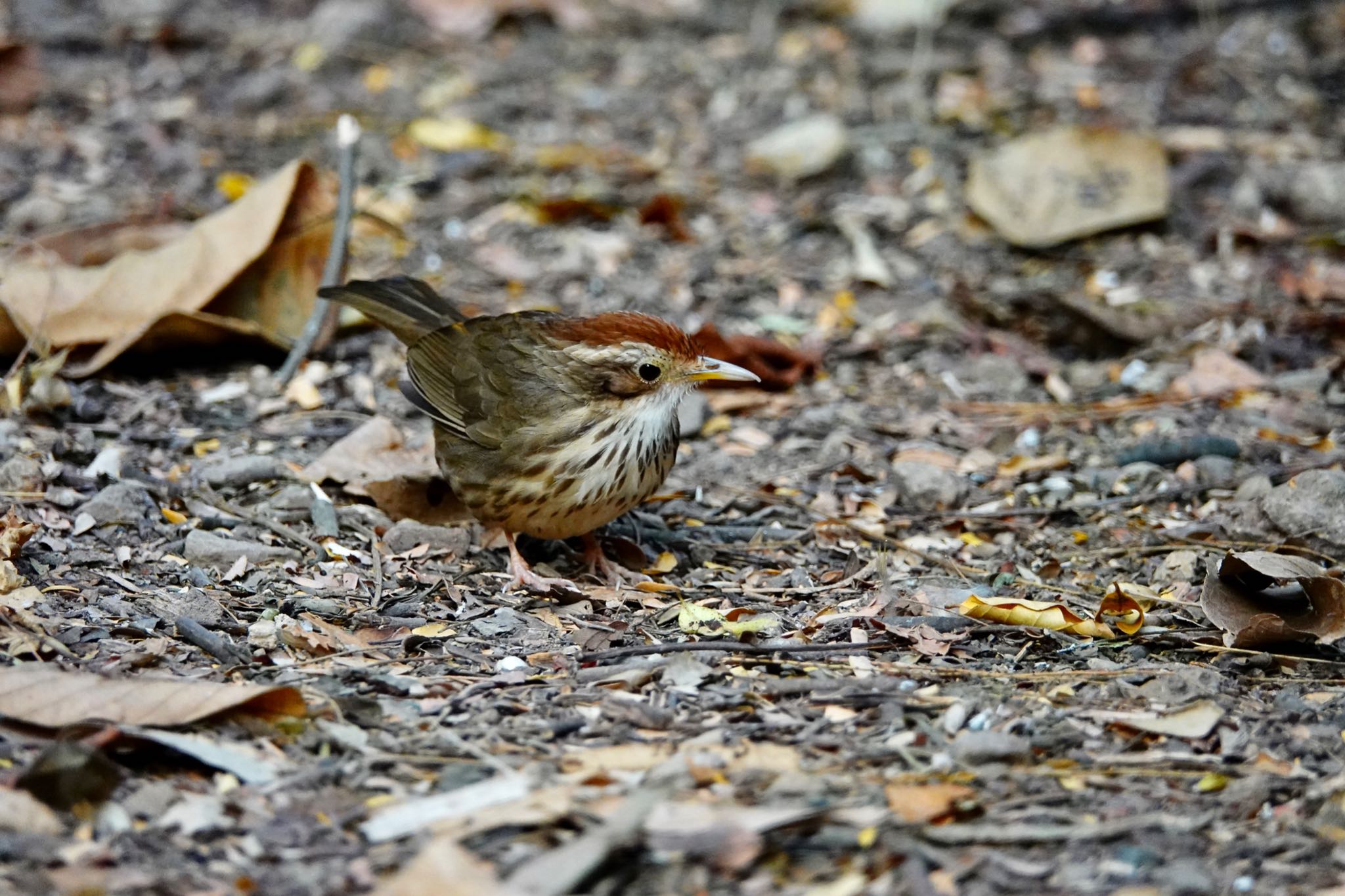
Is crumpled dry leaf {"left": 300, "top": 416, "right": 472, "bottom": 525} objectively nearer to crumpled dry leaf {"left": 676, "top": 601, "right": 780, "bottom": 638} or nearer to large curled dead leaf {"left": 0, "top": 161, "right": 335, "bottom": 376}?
large curled dead leaf {"left": 0, "top": 161, "right": 335, "bottom": 376}

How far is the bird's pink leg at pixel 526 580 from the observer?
480 cm

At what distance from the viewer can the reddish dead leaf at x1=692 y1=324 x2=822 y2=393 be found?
21.1ft

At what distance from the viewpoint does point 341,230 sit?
6285 mm

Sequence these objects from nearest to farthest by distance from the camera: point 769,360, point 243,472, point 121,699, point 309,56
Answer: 1. point 121,699
2. point 243,472
3. point 769,360
4. point 309,56

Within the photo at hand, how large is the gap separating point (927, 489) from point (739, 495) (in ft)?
2.31

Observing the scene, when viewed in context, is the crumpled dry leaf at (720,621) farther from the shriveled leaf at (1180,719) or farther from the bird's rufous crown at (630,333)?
the shriveled leaf at (1180,719)

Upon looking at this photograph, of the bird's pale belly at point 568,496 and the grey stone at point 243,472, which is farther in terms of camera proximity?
the grey stone at point 243,472

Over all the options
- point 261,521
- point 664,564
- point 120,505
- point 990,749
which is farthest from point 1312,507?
point 120,505

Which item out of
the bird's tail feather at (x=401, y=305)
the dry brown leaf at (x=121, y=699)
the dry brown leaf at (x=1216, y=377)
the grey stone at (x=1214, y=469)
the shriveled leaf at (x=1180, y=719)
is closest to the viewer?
the dry brown leaf at (x=121, y=699)

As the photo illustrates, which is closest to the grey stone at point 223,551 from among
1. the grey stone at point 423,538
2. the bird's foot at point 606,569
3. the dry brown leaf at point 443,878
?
the grey stone at point 423,538

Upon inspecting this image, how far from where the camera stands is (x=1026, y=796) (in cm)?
342

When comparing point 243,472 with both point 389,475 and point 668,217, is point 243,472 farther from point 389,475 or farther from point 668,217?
point 668,217

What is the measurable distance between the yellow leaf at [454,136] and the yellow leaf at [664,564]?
4.14m

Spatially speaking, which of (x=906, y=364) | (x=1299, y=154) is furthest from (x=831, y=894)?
(x=1299, y=154)
